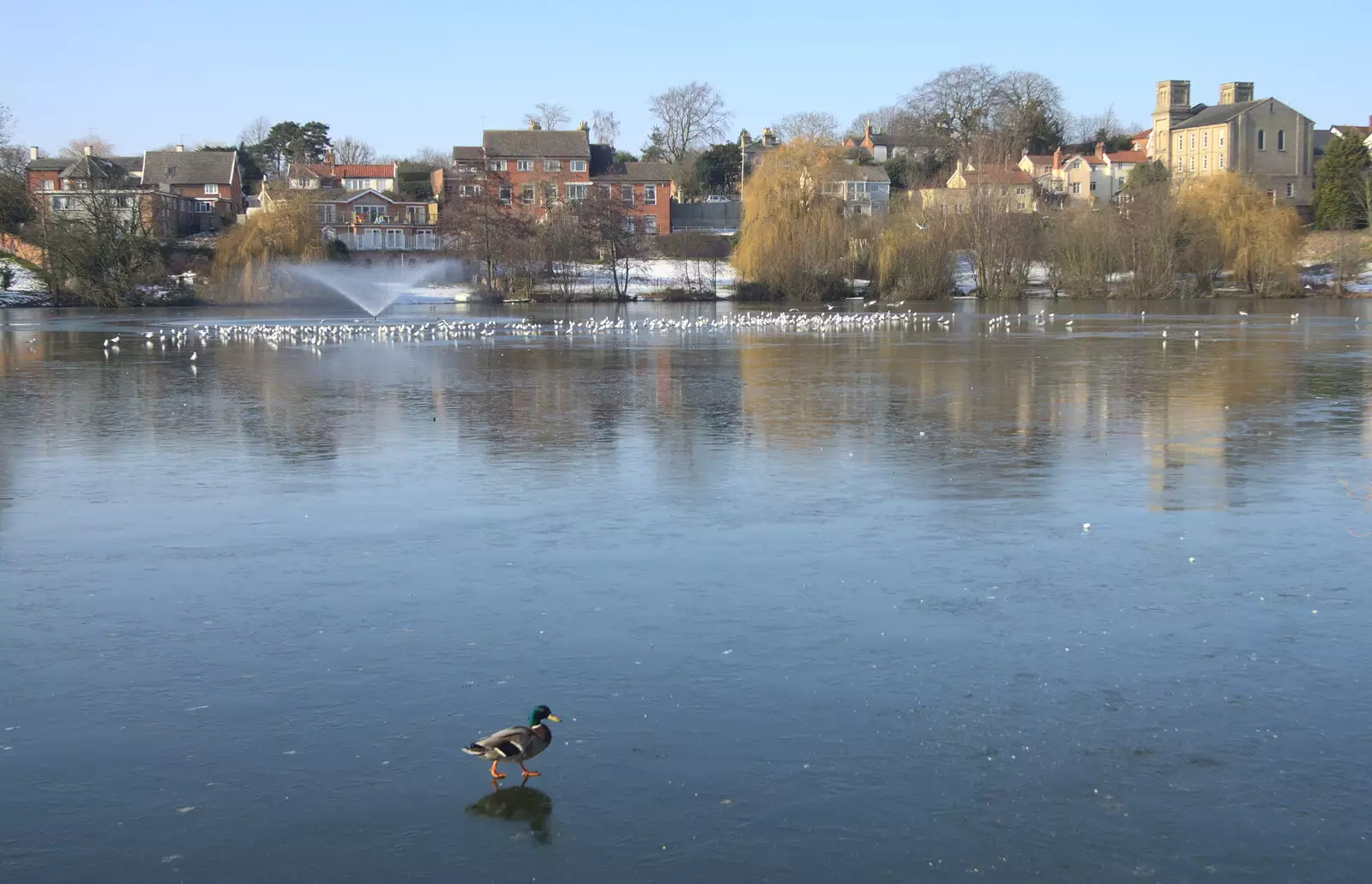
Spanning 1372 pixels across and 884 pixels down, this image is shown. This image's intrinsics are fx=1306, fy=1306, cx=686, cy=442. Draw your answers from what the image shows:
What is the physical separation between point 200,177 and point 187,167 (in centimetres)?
146

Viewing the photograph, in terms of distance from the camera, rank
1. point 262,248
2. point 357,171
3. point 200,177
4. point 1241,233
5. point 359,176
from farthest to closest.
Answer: point 357,171 < point 359,176 < point 200,177 < point 262,248 < point 1241,233

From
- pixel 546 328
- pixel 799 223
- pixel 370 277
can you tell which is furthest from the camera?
pixel 370 277

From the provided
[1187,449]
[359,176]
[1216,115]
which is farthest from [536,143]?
[1187,449]

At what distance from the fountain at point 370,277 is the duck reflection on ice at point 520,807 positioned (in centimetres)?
5321

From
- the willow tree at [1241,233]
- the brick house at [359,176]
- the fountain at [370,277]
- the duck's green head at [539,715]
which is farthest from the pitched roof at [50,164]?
the duck's green head at [539,715]

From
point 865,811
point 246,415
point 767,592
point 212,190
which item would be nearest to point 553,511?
point 767,592

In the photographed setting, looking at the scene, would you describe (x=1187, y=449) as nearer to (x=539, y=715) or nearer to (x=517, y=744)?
(x=539, y=715)

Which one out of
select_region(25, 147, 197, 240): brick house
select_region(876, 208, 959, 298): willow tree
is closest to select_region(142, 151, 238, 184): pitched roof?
select_region(25, 147, 197, 240): brick house

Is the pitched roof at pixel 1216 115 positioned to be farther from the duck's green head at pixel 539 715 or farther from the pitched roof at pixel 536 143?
the duck's green head at pixel 539 715

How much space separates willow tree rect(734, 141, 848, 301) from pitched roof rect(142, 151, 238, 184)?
6051 centimetres

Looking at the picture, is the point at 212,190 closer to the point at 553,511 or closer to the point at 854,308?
the point at 854,308

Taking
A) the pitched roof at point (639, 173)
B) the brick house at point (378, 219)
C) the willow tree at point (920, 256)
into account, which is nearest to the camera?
the willow tree at point (920, 256)

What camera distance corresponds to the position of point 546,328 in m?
44.3

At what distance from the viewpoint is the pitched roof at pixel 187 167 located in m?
108
